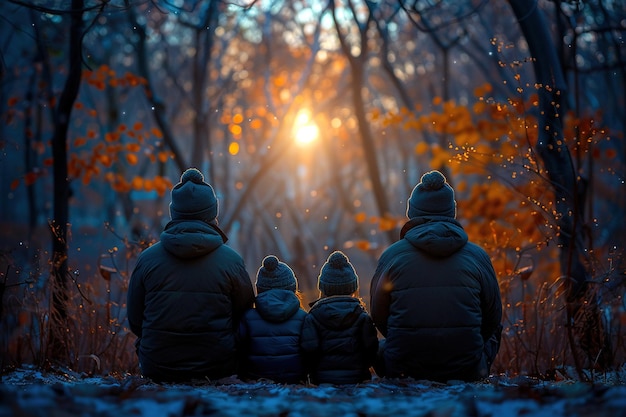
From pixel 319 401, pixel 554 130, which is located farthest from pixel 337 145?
pixel 319 401

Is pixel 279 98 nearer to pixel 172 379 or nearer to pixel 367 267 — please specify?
pixel 172 379

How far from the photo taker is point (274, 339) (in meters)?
4.62

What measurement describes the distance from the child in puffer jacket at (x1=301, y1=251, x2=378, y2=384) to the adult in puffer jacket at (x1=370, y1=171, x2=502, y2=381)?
15cm

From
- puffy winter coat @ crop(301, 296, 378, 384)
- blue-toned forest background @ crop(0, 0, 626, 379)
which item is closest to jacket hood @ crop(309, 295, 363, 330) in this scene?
puffy winter coat @ crop(301, 296, 378, 384)

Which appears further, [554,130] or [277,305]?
[554,130]

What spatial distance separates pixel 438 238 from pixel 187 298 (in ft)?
5.57

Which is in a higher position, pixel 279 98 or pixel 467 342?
pixel 279 98

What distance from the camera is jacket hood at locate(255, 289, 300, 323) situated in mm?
4633

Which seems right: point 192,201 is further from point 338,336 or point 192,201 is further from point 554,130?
point 554,130

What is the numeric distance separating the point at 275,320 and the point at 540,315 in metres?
2.37

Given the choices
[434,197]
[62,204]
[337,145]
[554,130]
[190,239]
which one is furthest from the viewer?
[337,145]

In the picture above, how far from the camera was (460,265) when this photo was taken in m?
4.50

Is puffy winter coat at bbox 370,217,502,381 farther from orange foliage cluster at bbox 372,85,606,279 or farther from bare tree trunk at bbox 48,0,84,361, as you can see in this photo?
bare tree trunk at bbox 48,0,84,361

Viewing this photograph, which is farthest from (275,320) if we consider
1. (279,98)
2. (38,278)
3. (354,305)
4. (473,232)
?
(279,98)
